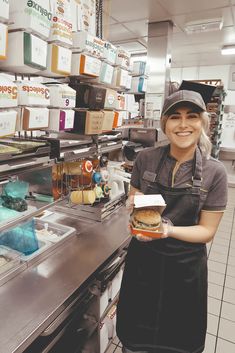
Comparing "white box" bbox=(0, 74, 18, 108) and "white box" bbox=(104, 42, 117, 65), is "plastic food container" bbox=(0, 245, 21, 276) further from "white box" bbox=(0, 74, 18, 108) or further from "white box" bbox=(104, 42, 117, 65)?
"white box" bbox=(104, 42, 117, 65)

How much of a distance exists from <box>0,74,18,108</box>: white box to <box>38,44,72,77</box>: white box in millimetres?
302

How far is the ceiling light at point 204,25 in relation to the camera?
327 cm

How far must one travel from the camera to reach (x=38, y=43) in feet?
3.69

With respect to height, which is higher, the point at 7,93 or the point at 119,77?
the point at 119,77

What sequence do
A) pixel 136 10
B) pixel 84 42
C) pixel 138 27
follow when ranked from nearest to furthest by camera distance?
pixel 84 42 → pixel 136 10 → pixel 138 27

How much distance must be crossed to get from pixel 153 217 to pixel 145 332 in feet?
2.28

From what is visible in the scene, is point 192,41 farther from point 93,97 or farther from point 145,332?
point 145,332

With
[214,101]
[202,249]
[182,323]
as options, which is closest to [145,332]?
[182,323]

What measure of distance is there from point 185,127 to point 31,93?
0.71 m

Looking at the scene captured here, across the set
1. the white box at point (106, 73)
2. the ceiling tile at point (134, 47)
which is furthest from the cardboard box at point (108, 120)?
the ceiling tile at point (134, 47)

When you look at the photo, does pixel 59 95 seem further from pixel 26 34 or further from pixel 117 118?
pixel 117 118

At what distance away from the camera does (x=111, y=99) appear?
181 centimetres

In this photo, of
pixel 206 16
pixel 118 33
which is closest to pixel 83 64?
pixel 206 16

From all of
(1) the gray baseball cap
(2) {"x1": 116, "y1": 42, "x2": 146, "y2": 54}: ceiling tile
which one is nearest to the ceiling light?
(2) {"x1": 116, "y1": 42, "x2": 146, "y2": 54}: ceiling tile
